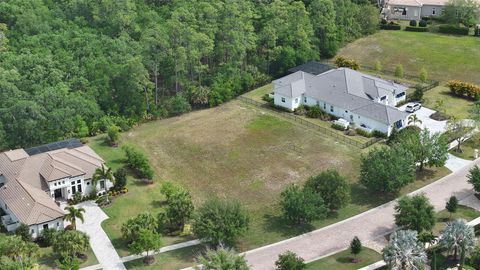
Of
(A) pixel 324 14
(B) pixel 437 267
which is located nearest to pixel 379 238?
(B) pixel 437 267

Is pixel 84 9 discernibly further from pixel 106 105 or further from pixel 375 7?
pixel 375 7

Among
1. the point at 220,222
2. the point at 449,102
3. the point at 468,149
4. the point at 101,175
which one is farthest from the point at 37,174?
the point at 449,102

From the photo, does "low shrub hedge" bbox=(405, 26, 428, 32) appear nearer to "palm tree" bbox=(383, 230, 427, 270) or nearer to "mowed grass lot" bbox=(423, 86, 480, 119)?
"mowed grass lot" bbox=(423, 86, 480, 119)

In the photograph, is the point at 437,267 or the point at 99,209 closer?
the point at 437,267

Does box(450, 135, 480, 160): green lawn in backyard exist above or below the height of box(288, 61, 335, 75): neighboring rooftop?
below

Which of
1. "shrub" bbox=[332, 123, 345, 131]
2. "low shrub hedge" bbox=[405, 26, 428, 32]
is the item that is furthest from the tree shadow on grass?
"low shrub hedge" bbox=[405, 26, 428, 32]

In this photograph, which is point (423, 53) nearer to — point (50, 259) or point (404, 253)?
point (404, 253)

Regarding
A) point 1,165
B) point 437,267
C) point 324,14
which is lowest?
point 437,267
